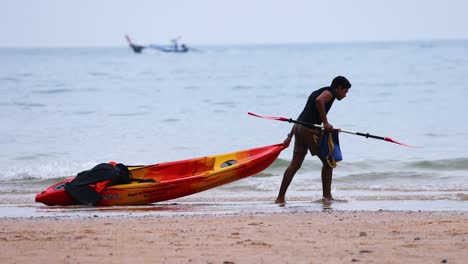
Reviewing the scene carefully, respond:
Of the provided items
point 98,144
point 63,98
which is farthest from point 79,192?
point 63,98

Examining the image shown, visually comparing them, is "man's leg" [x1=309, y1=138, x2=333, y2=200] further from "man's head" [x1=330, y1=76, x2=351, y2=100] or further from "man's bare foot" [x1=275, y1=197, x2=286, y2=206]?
"man's head" [x1=330, y1=76, x2=351, y2=100]

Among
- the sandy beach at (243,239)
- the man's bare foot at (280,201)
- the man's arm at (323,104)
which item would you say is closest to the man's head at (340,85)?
the man's arm at (323,104)

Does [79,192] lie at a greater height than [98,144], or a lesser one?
lesser

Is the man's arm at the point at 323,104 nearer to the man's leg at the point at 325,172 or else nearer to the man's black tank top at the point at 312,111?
the man's black tank top at the point at 312,111

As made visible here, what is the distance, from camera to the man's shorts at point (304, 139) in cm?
908

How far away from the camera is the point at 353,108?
940 inches

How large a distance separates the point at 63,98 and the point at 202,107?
6.37 meters

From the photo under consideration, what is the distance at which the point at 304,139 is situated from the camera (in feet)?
30.0

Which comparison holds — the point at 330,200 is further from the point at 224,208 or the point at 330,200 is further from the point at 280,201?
the point at 224,208

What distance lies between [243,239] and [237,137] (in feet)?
37.3

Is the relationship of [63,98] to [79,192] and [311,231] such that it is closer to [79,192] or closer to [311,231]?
[79,192]

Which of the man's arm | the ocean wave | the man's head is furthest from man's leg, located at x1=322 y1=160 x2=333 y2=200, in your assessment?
the ocean wave

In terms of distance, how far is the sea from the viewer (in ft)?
33.0

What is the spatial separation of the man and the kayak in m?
0.26
